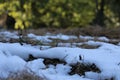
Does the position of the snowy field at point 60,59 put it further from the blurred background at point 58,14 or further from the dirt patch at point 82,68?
the blurred background at point 58,14

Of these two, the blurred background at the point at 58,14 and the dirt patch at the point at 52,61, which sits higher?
the dirt patch at the point at 52,61

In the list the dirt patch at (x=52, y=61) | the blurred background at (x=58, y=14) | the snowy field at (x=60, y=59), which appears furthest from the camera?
the blurred background at (x=58, y=14)

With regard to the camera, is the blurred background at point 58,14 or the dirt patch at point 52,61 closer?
the dirt patch at point 52,61

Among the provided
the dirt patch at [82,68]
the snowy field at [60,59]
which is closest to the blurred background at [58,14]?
the snowy field at [60,59]

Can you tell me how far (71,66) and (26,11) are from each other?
18463mm

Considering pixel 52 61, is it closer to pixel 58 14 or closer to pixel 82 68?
pixel 82 68

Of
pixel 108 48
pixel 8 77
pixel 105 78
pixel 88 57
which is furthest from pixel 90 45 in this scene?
pixel 8 77

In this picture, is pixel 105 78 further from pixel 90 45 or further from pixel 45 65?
pixel 90 45

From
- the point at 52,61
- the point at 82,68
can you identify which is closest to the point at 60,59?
the point at 52,61

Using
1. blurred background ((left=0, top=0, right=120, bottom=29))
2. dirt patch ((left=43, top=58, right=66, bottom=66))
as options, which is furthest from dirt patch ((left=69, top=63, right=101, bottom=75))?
blurred background ((left=0, top=0, right=120, bottom=29))

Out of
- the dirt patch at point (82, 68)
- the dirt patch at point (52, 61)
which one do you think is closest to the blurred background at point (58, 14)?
the dirt patch at point (52, 61)

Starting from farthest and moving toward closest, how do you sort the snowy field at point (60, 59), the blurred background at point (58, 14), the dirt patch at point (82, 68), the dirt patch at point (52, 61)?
the blurred background at point (58, 14) → the dirt patch at point (52, 61) → the dirt patch at point (82, 68) → the snowy field at point (60, 59)

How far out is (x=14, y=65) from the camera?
483 cm

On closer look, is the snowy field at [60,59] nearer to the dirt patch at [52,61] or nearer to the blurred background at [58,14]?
the dirt patch at [52,61]
